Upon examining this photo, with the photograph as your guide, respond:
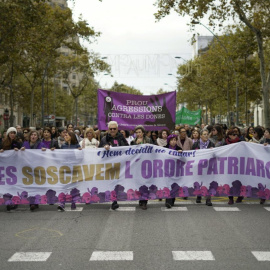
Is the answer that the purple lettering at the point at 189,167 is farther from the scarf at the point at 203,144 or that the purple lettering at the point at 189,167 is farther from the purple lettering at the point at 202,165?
the scarf at the point at 203,144

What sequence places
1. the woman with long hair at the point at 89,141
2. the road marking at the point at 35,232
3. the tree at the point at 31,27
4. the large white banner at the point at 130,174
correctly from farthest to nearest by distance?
1. the tree at the point at 31,27
2. the woman with long hair at the point at 89,141
3. the large white banner at the point at 130,174
4. the road marking at the point at 35,232

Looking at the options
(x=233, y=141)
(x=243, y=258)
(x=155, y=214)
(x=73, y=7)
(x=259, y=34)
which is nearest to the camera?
(x=243, y=258)

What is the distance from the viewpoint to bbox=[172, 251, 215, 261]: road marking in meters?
6.39

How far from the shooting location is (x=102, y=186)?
1053 cm

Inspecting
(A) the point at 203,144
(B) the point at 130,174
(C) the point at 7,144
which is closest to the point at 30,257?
(B) the point at 130,174

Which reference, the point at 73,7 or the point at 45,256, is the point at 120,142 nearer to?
the point at 45,256

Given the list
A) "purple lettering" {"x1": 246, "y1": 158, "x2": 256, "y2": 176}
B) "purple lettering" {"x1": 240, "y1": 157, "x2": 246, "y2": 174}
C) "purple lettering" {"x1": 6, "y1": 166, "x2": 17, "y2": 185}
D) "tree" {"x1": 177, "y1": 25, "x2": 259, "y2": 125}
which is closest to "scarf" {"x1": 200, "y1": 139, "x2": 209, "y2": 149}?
"purple lettering" {"x1": 240, "y1": 157, "x2": 246, "y2": 174}

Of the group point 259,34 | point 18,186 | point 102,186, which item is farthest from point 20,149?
point 259,34

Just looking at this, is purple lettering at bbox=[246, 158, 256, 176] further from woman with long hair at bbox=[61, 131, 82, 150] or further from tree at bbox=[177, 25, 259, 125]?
tree at bbox=[177, 25, 259, 125]

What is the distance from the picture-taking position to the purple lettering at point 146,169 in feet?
35.1

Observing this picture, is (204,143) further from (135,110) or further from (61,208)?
(61,208)

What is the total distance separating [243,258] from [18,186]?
549 centimetres

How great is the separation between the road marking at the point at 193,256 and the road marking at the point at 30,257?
→ 63.5 inches

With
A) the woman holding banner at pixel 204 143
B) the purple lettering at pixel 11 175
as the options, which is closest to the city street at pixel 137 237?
the purple lettering at pixel 11 175
